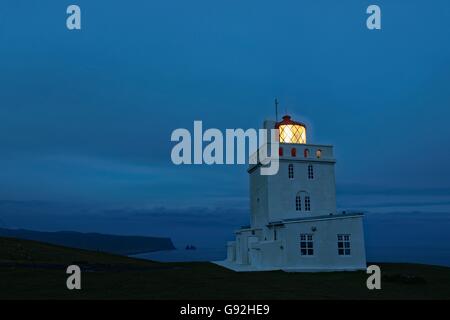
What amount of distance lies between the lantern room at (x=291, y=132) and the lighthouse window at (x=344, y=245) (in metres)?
9.48

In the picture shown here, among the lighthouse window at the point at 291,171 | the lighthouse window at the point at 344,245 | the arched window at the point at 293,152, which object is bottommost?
the lighthouse window at the point at 344,245

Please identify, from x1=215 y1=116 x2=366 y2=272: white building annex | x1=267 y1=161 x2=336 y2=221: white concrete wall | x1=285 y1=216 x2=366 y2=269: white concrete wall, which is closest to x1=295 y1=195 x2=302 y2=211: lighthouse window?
x1=215 y1=116 x2=366 y2=272: white building annex

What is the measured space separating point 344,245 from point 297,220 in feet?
12.9

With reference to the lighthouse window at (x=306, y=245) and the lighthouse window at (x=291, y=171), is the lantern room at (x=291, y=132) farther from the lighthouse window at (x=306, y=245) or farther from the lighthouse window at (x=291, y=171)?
the lighthouse window at (x=306, y=245)

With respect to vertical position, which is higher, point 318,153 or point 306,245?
point 318,153

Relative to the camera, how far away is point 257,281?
2072cm

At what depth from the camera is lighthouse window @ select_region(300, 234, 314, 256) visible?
28266 millimetres

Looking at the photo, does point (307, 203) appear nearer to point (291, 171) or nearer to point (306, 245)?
point (291, 171)

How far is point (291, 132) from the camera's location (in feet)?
113

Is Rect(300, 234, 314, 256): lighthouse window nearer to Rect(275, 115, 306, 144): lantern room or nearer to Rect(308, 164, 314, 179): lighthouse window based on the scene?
Rect(308, 164, 314, 179): lighthouse window

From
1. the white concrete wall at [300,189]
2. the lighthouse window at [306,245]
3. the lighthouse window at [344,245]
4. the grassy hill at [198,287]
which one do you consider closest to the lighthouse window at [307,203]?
the white concrete wall at [300,189]

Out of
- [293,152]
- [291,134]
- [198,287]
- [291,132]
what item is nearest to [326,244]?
[293,152]

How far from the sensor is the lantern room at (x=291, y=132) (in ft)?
113

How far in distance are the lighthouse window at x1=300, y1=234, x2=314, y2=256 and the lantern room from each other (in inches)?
364
